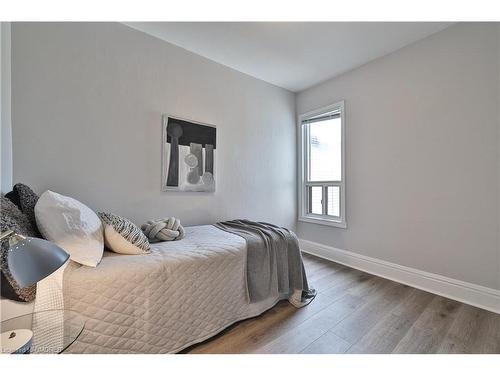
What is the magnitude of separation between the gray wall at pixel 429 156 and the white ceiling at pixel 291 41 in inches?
8.8

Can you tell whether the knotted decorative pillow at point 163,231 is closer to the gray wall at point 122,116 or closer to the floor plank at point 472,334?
the gray wall at point 122,116

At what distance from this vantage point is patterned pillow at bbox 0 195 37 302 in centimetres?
88

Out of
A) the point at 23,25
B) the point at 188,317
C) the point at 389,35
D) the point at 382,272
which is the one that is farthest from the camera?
the point at 382,272

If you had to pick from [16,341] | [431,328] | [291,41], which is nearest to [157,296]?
[16,341]

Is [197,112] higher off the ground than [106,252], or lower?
higher

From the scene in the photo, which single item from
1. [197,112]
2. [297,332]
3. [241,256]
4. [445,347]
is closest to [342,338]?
[297,332]

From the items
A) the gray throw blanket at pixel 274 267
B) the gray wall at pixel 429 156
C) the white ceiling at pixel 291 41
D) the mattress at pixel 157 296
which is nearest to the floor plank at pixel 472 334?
the gray wall at pixel 429 156

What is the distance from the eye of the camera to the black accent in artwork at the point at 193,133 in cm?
223

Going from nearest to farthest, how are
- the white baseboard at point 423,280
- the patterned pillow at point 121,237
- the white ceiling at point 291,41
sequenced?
the patterned pillow at point 121,237 < the white baseboard at point 423,280 < the white ceiling at point 291,41

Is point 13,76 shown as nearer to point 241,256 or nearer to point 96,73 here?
point 96,73

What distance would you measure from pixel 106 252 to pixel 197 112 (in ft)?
5.54

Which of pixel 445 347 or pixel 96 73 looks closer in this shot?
pixel 445 347

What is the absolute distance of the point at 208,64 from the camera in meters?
2.49

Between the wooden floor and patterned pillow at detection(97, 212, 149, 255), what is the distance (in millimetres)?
710
